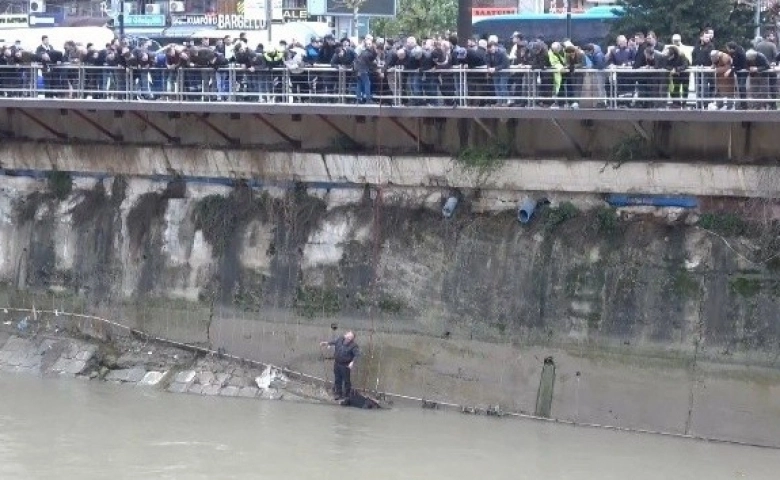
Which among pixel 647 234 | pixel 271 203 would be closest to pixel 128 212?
pixel 271 203

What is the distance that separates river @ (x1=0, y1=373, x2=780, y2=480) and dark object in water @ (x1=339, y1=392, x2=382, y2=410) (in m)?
0.21

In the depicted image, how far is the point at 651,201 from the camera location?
79.6 ft

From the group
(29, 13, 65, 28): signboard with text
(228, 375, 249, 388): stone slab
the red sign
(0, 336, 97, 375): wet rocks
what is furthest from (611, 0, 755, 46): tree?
(29, 13, 65, 28): signboard with text

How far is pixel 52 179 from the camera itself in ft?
99.9

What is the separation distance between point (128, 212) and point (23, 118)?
10.9ft

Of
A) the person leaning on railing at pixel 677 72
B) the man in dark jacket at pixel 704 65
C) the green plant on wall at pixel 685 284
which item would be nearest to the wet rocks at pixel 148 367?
the green plant on wall at pixel 685 284

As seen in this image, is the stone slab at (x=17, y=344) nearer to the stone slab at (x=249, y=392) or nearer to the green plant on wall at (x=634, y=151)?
the stone slab at (x=249, y=392)

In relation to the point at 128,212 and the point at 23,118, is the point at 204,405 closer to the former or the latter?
the point at 128,212

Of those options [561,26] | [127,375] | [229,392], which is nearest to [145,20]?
[561,26]

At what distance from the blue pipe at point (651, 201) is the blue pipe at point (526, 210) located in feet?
3.90

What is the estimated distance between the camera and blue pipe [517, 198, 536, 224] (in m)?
25.0

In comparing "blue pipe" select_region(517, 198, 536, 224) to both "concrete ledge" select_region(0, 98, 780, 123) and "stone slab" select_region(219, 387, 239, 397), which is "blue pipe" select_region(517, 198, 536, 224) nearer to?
"concrete ledge" select_region(0, 98, 780, 123)

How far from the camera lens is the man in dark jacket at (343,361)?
2512cm

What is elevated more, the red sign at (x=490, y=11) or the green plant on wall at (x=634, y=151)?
the red sign at (x=490, y=11)
